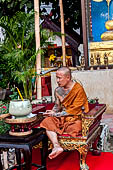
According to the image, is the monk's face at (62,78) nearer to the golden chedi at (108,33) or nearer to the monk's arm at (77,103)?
the monk's arm at (77,103)

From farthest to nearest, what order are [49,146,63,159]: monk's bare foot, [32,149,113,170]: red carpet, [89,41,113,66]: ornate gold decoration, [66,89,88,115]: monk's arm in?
[89,41,113,66]: ornate gold decoration, [32,149,113,170]: red carpet, [66,89,88,115]: monk's arm, [49,146,63,159]: monk's bare foot

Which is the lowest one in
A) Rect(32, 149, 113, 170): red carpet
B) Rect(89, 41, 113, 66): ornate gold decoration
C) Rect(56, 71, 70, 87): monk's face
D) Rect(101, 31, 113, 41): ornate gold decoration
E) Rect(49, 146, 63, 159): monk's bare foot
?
Rect(32, 149, 113, 170): red carpet

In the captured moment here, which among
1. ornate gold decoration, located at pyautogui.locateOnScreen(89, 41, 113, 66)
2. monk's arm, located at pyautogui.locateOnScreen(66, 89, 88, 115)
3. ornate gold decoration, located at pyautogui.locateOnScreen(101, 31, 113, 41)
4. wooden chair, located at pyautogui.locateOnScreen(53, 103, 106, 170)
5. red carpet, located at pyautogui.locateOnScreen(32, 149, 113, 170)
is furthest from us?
ornate gold decoration, located at pyautogui.locateOnScreen(101, 31, 113, 41)

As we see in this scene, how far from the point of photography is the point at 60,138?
3383 mm

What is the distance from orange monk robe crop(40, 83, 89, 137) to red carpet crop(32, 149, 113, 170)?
519mm

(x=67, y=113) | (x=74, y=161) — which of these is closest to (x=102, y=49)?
(x=74, y=161)

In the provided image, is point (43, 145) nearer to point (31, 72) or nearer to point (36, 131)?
point (36, 131)

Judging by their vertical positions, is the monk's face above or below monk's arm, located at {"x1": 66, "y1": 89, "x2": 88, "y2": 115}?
above

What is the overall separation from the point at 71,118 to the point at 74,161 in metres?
0.71

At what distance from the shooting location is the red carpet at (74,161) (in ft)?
11.7

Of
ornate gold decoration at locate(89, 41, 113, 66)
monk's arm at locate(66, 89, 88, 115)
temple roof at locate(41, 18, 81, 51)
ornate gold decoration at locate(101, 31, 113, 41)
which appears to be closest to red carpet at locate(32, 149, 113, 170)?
monk's arm at locate(66, 89, 88, 115)

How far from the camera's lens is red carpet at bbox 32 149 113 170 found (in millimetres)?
3562

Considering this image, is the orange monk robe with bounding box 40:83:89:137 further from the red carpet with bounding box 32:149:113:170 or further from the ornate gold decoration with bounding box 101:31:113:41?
the ornate gold decoration with bounding box 101:31:113:41

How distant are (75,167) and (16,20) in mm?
4105
